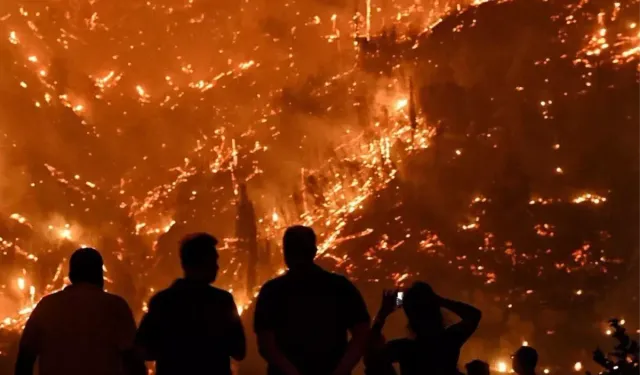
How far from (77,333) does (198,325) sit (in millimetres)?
543

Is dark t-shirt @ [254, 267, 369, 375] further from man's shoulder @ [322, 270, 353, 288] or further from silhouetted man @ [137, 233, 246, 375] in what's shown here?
silhouetted man @ [137, 233, 246, 375]

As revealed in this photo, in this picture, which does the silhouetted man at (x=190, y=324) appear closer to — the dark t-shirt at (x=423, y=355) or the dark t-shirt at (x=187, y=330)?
the dark t-shirt at (x=187, y=330)

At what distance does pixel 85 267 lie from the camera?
4.28 m

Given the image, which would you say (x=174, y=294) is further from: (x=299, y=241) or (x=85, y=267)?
(x=299, y=241)

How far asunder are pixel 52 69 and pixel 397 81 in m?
5.37

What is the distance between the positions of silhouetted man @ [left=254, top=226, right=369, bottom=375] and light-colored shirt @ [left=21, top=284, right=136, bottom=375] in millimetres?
658

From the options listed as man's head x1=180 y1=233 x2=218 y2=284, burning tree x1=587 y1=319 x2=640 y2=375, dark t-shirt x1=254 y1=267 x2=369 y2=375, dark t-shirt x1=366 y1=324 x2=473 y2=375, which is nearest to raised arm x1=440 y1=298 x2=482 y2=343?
dark t-shirt x1=366 y1=324 x2=473 y2=375

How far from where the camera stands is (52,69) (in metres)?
14.3

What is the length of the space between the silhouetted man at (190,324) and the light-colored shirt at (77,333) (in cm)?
15

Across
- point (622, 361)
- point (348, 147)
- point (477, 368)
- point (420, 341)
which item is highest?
point (348, 147)

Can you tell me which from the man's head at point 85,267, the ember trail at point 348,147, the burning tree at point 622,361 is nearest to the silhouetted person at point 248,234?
the ember trail at point 348,147

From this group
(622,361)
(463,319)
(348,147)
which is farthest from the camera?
(348,147)

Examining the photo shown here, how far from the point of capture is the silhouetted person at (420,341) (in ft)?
14.5

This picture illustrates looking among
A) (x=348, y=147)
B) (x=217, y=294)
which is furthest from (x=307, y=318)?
(x=348, y=147)
